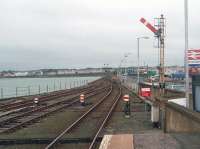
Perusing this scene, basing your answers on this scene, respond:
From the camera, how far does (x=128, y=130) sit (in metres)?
18.4

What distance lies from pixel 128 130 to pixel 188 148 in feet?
21.5

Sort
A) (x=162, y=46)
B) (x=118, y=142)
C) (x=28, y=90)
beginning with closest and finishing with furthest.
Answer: (x=118, y=142), (x=162, y=46), (x=28, y=90)

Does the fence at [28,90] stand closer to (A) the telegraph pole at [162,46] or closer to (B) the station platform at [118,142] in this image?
(A) the telegraph pole at [162,46]

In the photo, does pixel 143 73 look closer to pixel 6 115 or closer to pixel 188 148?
pixel 6 115

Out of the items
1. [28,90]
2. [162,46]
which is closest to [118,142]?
[162,46]

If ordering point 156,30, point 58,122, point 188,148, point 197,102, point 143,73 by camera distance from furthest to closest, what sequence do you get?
point 143,73
point 156,30
point 58,122
point 197,102
point 188,148

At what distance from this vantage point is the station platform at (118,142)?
508 inches

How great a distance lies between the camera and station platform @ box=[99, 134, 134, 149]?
12.9 metres

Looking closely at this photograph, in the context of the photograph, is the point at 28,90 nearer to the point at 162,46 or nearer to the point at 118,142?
the point at 162,46

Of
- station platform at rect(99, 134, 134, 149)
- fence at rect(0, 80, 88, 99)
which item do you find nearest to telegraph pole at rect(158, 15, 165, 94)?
fence at rect(0, 80, 88, 99)

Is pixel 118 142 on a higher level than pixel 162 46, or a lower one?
lower

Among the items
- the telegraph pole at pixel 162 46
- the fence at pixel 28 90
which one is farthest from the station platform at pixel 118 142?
the fence at pixel 28 90

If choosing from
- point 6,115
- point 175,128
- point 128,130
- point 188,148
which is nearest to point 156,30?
point 6,115

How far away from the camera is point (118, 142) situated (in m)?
13.7
